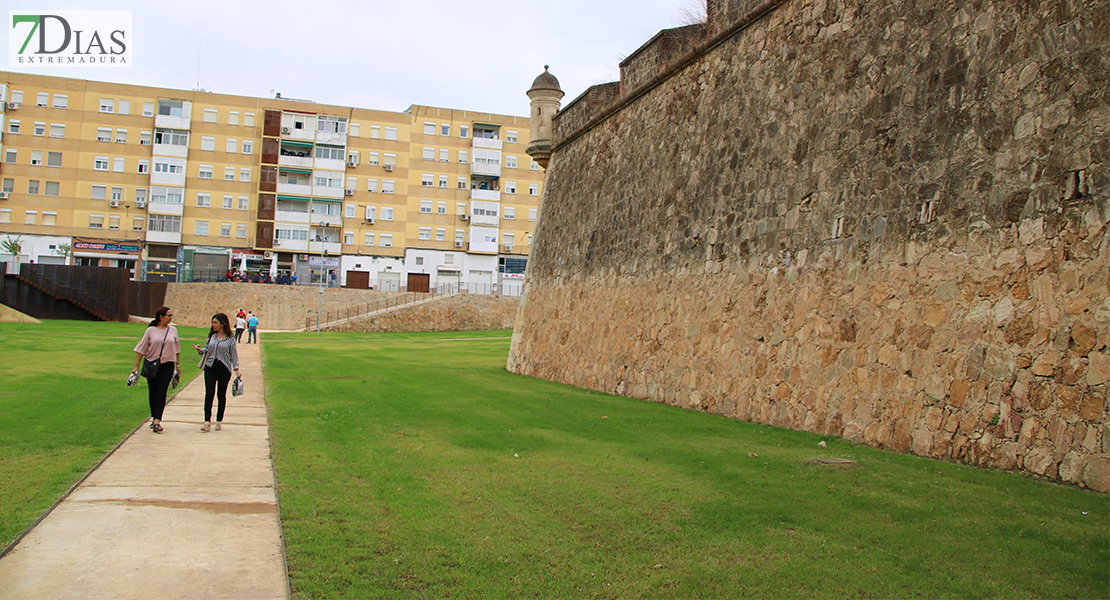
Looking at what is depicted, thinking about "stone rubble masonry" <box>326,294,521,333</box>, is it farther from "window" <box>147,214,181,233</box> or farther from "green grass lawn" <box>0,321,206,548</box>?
"green grass lawn" <box>0,321,206,548</box>

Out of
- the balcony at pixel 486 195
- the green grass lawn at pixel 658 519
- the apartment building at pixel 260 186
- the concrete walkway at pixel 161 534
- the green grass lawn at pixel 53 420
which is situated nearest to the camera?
the concrete walkway at pixel 161 534

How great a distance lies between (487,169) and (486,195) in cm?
228

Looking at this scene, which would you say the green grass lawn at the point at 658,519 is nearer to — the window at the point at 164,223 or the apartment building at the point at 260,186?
the apartment building at the point at 260,186

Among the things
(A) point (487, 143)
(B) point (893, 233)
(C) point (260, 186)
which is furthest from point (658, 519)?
(A) point (487, 143)

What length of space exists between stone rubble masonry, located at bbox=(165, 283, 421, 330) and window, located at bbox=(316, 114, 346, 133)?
17898mm

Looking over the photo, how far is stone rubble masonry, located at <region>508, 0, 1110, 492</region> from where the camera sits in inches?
292

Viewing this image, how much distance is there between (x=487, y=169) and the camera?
69812 millimetres

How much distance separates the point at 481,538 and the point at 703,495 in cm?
221

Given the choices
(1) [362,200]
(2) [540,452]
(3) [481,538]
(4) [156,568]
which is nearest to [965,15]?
(2) [540,452]

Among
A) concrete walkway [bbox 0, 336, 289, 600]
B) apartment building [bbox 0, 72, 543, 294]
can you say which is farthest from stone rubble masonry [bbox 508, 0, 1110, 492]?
apartment building [bbox 0, 72, 543, 294]

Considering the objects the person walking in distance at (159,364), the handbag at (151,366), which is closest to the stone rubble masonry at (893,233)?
the person walking in distance at (159,364)

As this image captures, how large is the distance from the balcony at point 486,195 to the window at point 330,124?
40.0ft

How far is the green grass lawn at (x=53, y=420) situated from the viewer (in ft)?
20.7

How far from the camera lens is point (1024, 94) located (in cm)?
805
